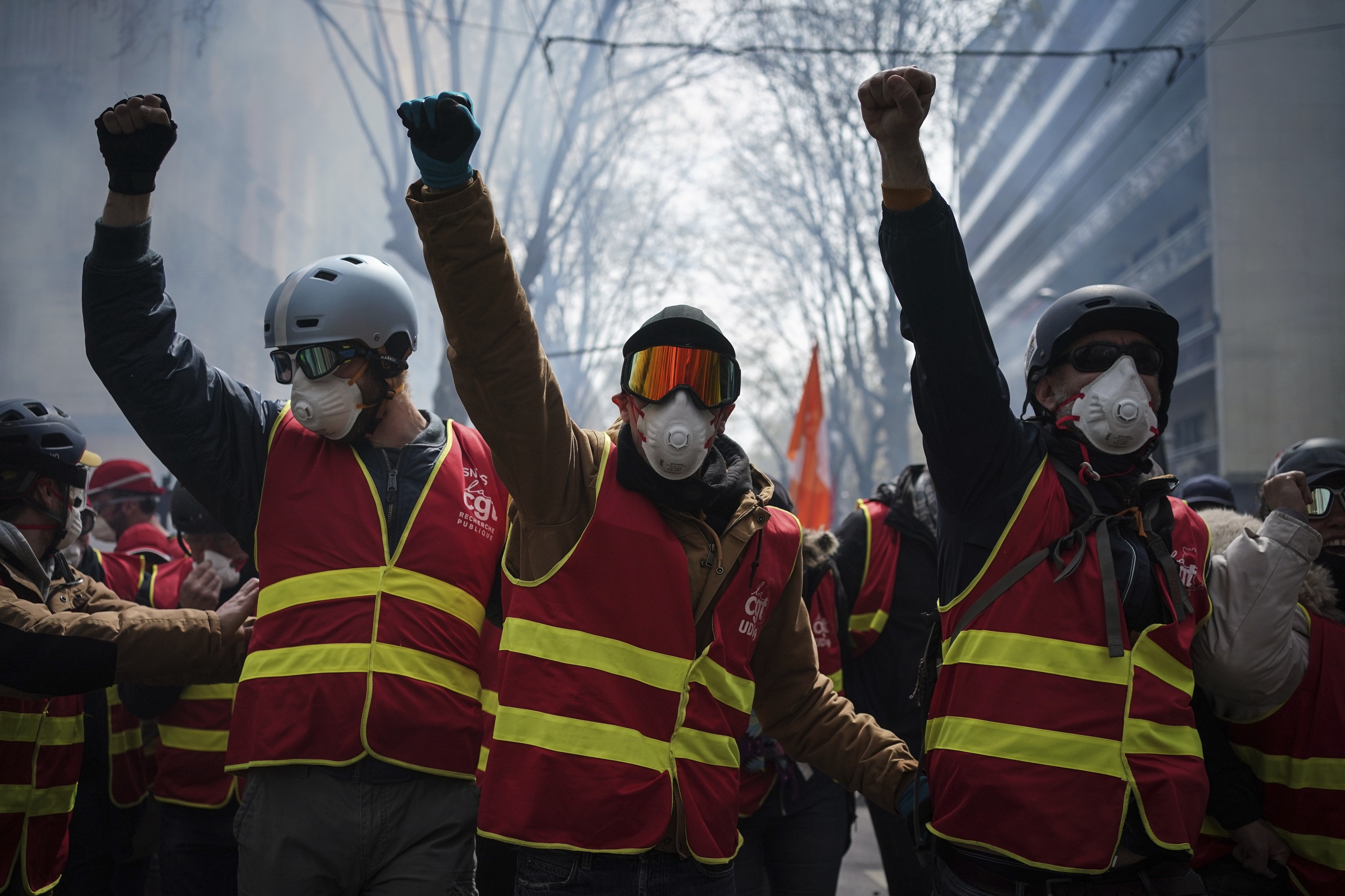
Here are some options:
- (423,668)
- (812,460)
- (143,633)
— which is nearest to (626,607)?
(423,668)

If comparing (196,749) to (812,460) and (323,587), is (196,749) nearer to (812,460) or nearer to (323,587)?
(323,587)

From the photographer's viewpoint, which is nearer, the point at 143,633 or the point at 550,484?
the point at 550,484

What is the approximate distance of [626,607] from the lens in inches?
92.0

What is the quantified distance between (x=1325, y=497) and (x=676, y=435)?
2.47 m

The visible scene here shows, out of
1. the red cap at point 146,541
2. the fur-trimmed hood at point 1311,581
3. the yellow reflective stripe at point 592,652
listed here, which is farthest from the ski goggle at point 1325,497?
the red cap at point 146,541

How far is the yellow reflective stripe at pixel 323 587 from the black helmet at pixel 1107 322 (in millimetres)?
1803

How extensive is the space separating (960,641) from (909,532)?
5.81 feet

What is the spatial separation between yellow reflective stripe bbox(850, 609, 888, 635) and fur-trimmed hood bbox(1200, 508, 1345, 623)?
127 cm

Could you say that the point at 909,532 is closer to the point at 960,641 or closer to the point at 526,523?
the point at 960,641

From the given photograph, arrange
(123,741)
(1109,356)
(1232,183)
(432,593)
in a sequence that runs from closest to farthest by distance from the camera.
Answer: (1109,356)
(432,593)
(123,741)
(1232,183)

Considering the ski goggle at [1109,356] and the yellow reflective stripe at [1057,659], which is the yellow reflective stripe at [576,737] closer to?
the yellow reflective stripe at [1057,659]

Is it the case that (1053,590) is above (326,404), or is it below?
below

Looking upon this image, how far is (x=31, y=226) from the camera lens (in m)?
5.13

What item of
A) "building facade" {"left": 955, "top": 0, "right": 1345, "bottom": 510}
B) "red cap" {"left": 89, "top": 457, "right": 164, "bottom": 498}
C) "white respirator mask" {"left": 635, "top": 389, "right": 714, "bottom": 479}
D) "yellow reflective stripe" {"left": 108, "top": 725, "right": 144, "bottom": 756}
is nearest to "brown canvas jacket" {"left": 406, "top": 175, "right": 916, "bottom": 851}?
"white respirator mask" {"left": 635, "top": 389, "right": 714, "bottom": 479}
